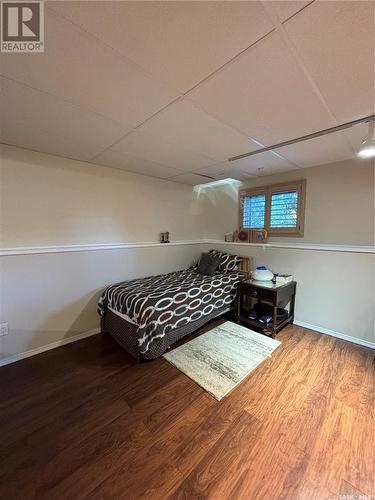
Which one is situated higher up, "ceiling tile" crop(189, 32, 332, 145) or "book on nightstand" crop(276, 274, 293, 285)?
"ceiling tile" crop(189, 32, 332, 145)

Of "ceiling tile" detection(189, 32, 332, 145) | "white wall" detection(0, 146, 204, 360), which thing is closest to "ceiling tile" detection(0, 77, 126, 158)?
"white wall" detection(0, 146, 204, 360)

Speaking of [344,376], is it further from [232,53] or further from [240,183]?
[240,183]

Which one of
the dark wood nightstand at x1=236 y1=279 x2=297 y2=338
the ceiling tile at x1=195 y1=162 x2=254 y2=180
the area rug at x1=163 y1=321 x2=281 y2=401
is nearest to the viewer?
the area rug at x1=163 y1=321 x2=281 y2=401

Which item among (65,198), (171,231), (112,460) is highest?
(65,198)

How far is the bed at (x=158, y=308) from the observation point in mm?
2137

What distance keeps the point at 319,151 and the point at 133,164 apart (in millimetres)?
2223

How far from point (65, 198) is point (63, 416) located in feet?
7.06

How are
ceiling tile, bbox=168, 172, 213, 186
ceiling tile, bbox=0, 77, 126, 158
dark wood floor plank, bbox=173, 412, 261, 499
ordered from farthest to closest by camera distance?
ceiling tile, bbox=168, 172, 213, 186 → ceiling tile, bbox=0, 77, 126, 158 → dark wood floor plank, bbox=173, 412, 261, 499

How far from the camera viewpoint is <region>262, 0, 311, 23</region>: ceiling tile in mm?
819

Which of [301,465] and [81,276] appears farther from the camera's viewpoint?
[81,276]

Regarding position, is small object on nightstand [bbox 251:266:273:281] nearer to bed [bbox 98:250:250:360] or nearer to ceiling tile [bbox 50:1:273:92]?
bed [bbox 98:250:250:360]

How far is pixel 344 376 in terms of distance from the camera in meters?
1.99

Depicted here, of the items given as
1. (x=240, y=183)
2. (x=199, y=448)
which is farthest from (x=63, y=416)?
(x=240, y=183)

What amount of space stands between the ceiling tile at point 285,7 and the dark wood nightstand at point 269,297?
2.37m
